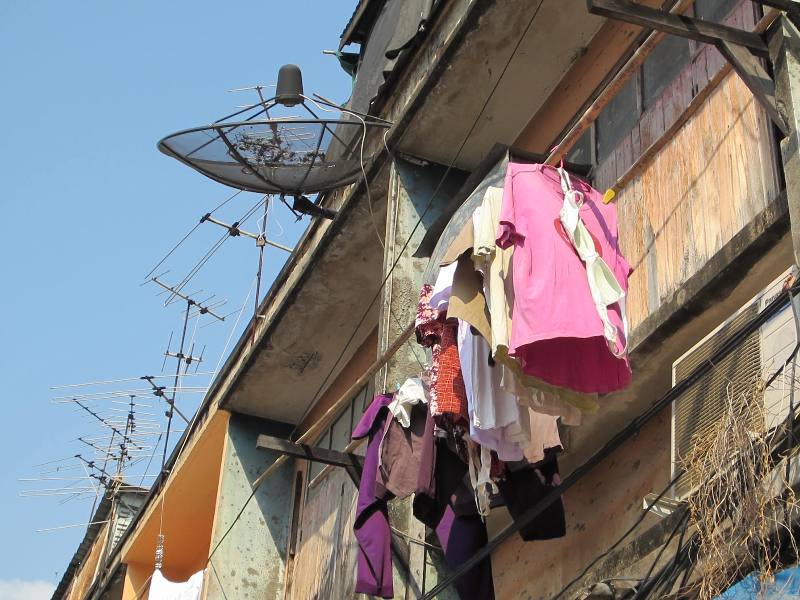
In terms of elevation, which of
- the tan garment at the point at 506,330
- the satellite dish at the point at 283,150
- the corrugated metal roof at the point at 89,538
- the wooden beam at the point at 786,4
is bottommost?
the tan garment at the point at 506,330

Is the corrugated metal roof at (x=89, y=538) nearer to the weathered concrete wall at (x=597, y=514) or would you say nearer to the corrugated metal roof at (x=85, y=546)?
the corrugated metal roof at (x=85, y=546)

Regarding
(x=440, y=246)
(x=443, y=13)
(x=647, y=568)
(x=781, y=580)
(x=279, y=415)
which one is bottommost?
(x=781, y=580)

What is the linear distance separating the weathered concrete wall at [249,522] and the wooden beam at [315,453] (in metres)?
3.07

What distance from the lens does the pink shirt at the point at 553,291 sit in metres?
4.81

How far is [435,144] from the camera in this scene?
8.34 meters

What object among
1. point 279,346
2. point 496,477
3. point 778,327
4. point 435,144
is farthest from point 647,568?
point 279,346

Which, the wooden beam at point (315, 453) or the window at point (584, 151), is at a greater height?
the window at point (584, 151)

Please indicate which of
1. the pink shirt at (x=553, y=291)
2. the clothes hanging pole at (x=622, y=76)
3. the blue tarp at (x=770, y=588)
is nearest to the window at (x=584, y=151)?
the clothes hanging pole at (x=622, y=76)

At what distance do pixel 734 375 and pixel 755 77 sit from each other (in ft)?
3.92

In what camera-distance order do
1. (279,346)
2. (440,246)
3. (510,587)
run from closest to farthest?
(440,246) → (510,587) → (279,346)

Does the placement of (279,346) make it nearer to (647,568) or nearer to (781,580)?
(647,568)

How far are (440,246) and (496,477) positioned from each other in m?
1.25

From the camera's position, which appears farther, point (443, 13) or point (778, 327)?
point (443, 13)

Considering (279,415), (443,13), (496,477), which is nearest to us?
(496,477)
